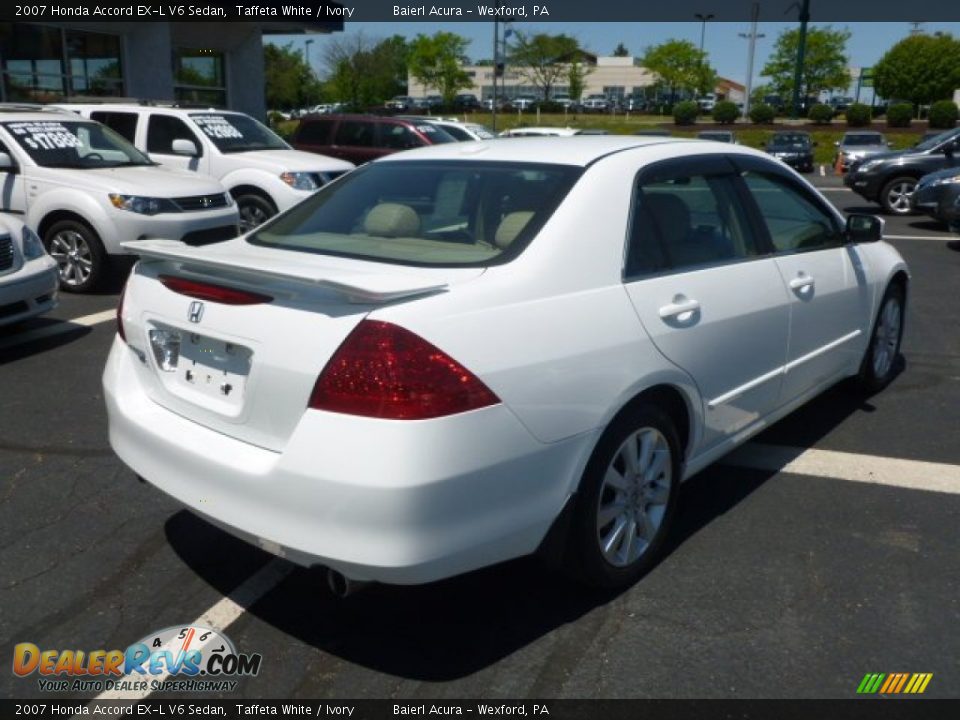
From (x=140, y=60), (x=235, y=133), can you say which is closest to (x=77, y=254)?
(x=235, y=133)

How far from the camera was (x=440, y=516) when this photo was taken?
2.54 m

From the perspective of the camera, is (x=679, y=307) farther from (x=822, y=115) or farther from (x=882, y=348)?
(x=822, y=115)

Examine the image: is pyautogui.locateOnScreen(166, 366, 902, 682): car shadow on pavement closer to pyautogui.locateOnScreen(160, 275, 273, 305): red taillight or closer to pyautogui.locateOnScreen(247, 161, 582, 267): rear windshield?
pyautogui.locateOnScreen(160, 275, 273, 305): red taillight

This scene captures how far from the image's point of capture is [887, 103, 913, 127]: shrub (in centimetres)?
4653

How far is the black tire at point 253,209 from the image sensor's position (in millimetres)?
11312

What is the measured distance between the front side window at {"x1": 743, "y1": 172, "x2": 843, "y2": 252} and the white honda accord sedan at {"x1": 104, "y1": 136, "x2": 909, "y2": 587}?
1.6 inches

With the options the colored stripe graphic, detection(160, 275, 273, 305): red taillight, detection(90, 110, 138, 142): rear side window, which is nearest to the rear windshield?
detection(160, 275, 273, 305): red taillight

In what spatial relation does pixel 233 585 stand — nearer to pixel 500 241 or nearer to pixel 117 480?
pixel 117 480

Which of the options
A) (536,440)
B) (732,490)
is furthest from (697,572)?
(536,440)

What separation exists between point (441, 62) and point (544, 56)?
335 inches

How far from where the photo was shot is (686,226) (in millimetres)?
3691

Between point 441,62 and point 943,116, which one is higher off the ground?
point 441,62

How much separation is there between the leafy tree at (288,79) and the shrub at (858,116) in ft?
108

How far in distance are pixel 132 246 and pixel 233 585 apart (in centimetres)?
137
